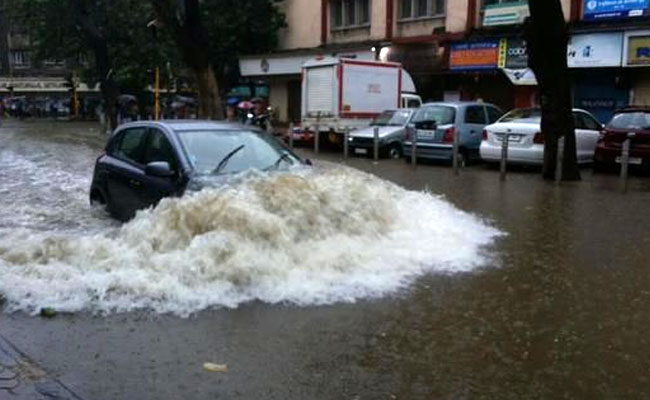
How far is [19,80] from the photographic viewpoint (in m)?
72.0

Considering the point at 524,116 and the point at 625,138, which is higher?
the point at 524,116

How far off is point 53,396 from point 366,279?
10.4 ft

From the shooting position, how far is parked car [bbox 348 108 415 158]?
21.7 meters

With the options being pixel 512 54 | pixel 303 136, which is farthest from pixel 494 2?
pixel 303 136

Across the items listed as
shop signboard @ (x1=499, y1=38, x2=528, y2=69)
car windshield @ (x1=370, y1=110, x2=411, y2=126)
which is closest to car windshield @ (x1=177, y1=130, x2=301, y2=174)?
car windshield @ (x1=370, y1=110, x2=411, y2=126)

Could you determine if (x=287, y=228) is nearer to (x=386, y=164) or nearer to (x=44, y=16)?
(x=386, y=164)

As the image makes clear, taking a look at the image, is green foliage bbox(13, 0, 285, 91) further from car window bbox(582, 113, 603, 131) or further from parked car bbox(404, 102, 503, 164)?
car window bbox(582, 113, 603, 131)

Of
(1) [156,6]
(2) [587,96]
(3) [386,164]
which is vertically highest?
(1) [156,6]

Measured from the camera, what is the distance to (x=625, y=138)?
16.8 metres

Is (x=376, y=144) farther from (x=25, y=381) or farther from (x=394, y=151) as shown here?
Result: (x=25, y=381)

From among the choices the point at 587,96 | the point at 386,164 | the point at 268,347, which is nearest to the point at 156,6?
the point at 386,164

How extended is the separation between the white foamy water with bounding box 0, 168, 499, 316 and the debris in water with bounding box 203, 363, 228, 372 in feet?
3.60

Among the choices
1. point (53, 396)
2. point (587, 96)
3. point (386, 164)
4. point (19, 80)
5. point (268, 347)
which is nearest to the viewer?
point (53, 396)

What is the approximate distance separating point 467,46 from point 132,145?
67.2ft
